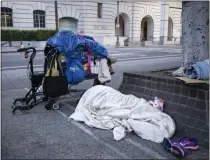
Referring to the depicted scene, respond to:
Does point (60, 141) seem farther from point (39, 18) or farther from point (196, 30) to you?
point (39, 18)

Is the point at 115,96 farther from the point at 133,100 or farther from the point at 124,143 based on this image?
the point at 124,143

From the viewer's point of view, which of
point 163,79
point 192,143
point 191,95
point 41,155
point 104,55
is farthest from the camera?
point 104,55

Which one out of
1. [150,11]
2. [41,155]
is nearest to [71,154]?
[41,155]

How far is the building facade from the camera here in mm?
28828

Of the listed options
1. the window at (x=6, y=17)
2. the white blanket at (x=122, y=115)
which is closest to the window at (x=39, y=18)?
the window at (x=6, y=17)

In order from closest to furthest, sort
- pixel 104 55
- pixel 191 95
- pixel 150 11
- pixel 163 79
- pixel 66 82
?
pixel 191 95
pixel 163 79
pixel 66 82
pixel 104 55
pixel 150 11

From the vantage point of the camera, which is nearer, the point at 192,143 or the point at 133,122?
the point at 192,143

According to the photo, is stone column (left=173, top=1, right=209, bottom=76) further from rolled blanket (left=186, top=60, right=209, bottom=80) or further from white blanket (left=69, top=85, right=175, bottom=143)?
white blanket (left=69, top=85, right=175, bottom=143)

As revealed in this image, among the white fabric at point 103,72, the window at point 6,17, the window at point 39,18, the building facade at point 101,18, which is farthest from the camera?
the window at point 39,18

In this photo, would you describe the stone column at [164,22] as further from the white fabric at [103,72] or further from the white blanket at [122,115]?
the white blanket at [122,115]

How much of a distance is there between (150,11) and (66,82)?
35959mm

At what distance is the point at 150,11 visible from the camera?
38.8m

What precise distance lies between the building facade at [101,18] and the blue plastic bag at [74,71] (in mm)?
24277

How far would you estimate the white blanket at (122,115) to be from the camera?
3.92 meters
